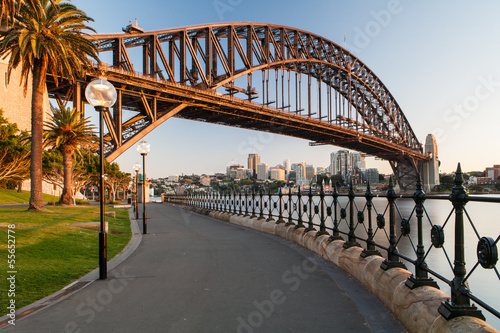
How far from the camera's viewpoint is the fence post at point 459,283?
9.90ft

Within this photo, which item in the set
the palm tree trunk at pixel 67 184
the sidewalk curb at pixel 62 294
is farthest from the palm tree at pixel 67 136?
the sidewalk curb at pixel 62 294

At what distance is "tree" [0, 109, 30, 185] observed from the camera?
32.8 meters

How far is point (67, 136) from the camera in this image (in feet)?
88.0

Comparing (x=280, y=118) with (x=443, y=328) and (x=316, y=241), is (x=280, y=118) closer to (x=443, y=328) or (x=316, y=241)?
(x=316, y=241)

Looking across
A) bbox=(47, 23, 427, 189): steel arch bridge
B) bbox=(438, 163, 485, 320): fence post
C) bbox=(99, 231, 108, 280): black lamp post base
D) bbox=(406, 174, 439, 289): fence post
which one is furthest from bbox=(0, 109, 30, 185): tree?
bbox=(438, 163, 485, 320): fence post

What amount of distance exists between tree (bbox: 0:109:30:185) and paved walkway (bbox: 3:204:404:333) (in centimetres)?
3128

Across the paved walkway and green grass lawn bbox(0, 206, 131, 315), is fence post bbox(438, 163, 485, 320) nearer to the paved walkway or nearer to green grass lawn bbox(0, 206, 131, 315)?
the paved walkway

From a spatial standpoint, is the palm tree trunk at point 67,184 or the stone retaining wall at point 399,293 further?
the palm tree trunk at point 67,184

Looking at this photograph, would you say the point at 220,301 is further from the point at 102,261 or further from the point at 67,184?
the point at 67,184

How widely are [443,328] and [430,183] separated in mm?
85650

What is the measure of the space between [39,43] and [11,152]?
65.4 feet

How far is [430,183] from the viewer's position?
7969 centimetres

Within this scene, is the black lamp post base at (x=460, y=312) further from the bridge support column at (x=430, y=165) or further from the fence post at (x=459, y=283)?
the bridge support column at (x=430, y=165)

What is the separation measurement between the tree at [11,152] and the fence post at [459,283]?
35.6 m
